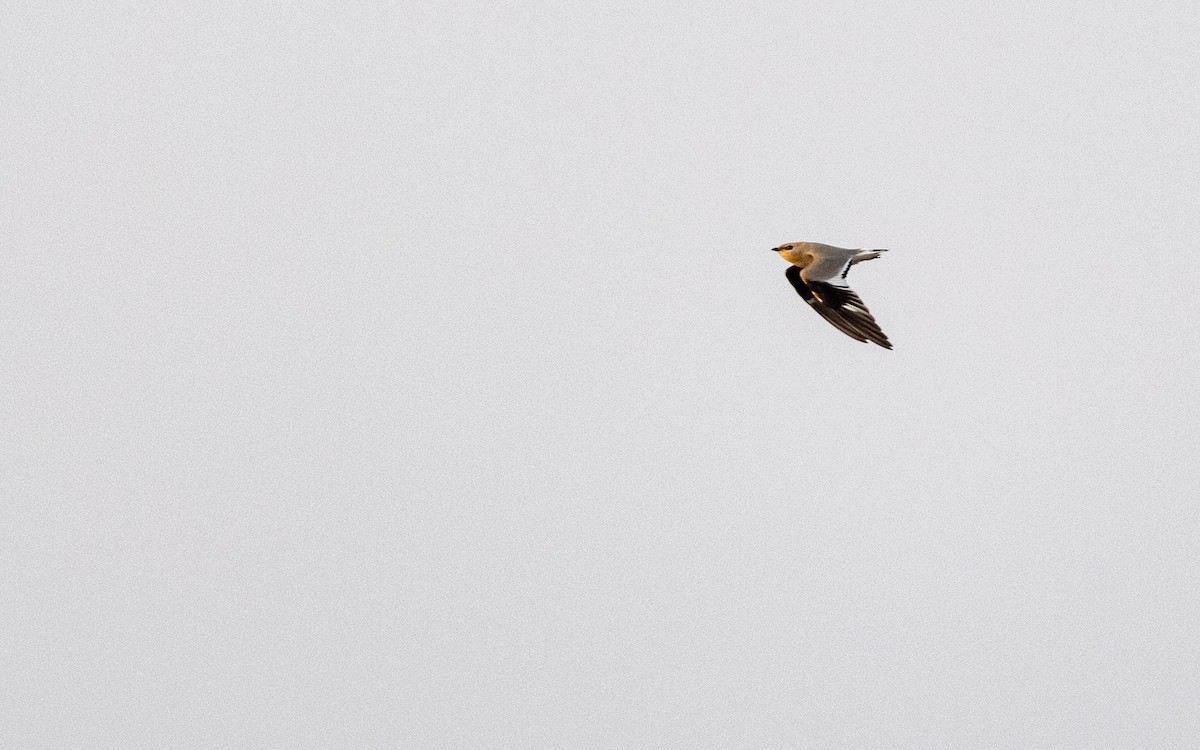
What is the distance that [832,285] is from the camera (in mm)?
40500

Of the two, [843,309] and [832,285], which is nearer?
[843,309]

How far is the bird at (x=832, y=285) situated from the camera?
130 ft

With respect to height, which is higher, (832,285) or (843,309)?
(832,285)

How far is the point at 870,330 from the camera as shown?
39594 millimetres

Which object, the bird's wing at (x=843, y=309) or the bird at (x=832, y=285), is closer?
the bird's wing at (x=843, y=309)

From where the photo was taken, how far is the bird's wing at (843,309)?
129 ft

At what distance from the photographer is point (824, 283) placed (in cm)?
4059

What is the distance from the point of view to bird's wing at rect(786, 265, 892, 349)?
39.5 meters

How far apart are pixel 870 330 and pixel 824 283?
1.46 meters

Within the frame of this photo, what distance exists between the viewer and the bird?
130ft

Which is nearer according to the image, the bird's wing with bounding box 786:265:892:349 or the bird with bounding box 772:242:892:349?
the bird's wing with bounding box 786:265:892:349

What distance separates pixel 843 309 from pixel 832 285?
584mm
